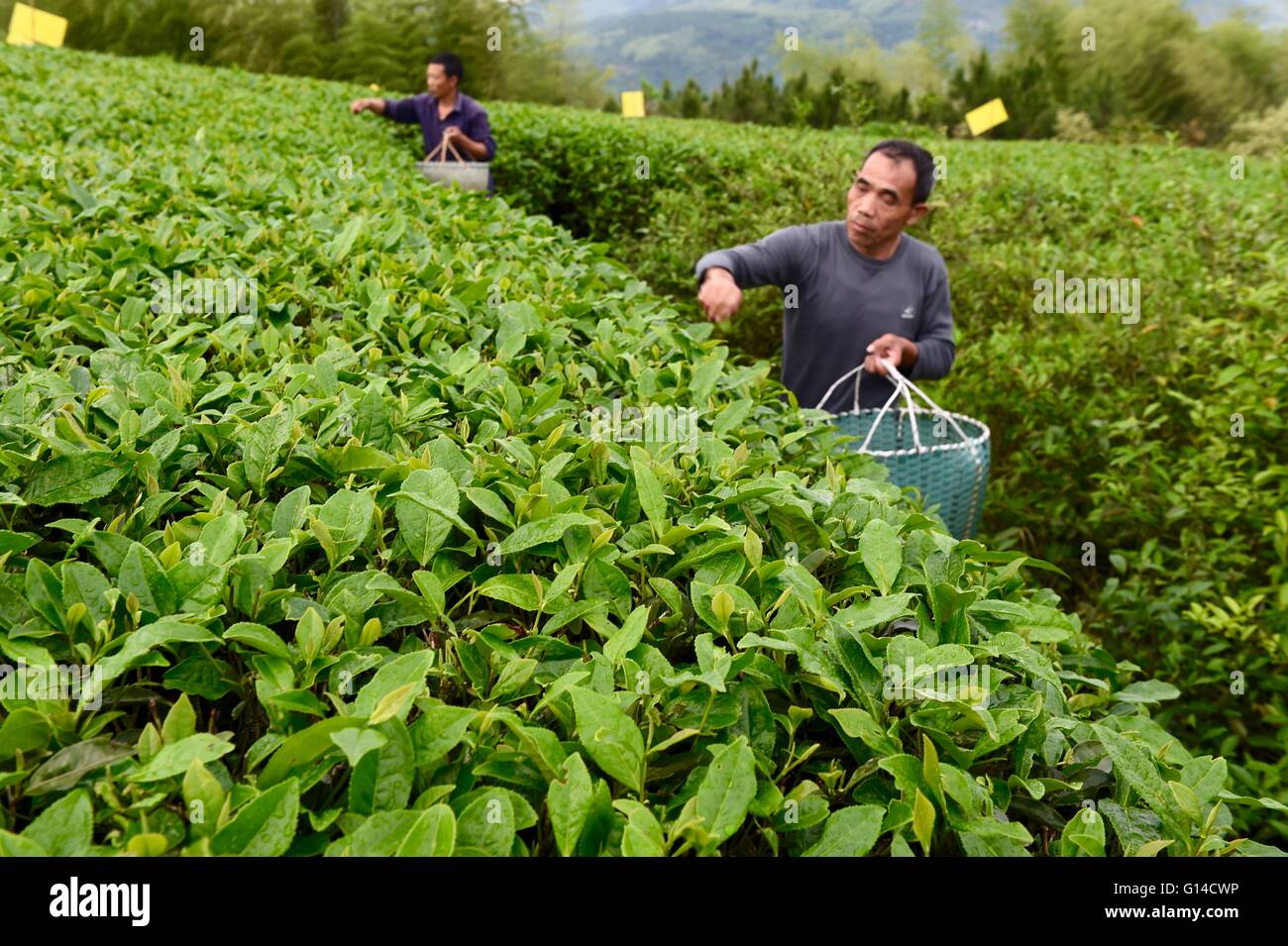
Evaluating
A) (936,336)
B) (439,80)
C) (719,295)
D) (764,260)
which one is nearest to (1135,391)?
(936,336)

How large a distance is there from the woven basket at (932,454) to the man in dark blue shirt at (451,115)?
4.75m

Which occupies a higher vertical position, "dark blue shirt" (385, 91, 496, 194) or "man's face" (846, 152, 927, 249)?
"dark blue shirt" (385, 91, 496, 194)

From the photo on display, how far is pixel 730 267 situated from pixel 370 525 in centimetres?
251

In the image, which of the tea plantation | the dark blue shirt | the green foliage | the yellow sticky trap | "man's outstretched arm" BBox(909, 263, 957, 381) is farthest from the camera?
the yellow sticky trap

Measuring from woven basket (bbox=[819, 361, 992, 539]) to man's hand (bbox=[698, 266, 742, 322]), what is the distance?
0.52m

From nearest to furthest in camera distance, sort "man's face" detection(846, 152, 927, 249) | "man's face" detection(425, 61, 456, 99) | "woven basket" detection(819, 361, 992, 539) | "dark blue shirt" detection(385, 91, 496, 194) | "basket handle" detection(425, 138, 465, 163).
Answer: "woven basket" detection(819, 361, 992, 539), "man's face" detection(846, 152, 927, 249), "basket handle" detection(425, 138, 465, 163), "man's face" detection(425, 61, 456, 99), "dark blue shirt" detection(385, 91, 496, 194)

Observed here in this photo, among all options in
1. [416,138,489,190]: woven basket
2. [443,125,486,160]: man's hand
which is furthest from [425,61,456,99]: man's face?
[416,138,489,190]: woven basket

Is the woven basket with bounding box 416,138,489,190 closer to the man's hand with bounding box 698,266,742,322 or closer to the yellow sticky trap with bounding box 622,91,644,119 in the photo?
the yellow sticky trap with bounding box 622,91,644,119

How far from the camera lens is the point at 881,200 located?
12.3ft

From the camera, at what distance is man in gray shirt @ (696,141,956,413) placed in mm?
3748

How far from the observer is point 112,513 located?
1.34 meters

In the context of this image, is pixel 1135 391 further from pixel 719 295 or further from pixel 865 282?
pixel 719 295

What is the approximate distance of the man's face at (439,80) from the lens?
712 cm

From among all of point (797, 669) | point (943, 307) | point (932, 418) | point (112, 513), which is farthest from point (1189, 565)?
point (112, 513)
